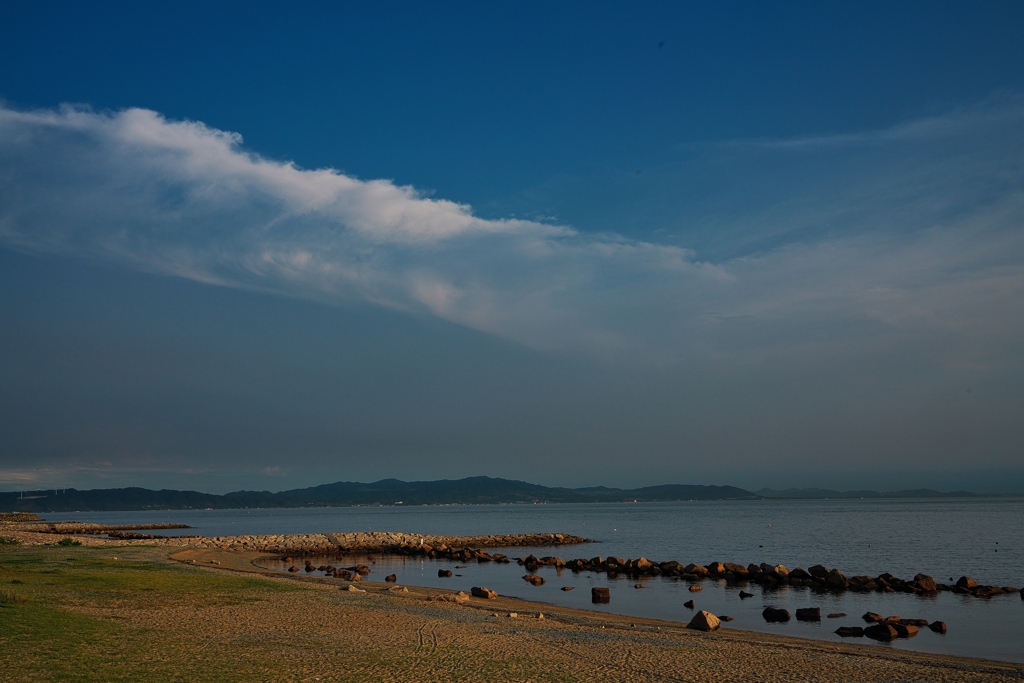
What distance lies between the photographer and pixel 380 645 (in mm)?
17422

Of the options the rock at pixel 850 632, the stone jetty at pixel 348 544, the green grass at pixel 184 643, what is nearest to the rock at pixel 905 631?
the rock at pixel 850 632

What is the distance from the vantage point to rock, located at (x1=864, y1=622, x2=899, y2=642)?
22.9 m

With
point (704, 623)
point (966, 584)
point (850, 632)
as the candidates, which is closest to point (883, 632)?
point (850, 632)

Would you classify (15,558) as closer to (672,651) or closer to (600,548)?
(672,651)

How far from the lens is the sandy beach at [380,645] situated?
1443cm

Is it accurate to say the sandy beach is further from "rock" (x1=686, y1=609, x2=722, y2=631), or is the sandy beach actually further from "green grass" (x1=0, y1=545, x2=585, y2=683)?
"rock" (x1=686, y1=609, x2=722, y2=631)

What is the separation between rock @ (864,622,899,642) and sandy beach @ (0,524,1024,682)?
2.51 metres

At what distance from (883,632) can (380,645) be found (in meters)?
15.9

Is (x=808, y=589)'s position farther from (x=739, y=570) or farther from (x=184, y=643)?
(x=184, y=643)

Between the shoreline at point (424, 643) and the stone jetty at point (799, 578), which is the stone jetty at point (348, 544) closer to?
the stone jetty at point (799, 578)

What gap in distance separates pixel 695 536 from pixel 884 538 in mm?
20753

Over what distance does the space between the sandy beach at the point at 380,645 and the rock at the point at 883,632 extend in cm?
251

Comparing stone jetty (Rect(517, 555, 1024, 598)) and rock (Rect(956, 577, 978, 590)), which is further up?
rock (Rect(956, 577, 978, 590))

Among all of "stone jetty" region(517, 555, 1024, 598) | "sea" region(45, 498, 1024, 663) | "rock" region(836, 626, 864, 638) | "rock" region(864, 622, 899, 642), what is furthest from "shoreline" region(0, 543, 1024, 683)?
"stone jetty" region(517, 555, 1024, 598)
